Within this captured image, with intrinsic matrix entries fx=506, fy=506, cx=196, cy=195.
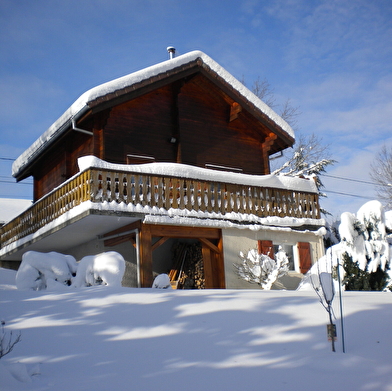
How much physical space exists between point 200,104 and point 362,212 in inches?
255

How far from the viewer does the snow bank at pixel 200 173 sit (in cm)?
1201

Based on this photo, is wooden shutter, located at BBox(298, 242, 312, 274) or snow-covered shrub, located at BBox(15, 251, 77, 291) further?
wooden shutter, located at BBox(298, 242, 312, 274)

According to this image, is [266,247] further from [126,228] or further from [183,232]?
[126,228]

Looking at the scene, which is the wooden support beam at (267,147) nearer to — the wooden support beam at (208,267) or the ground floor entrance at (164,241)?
the ground floor entrance at (164,241)

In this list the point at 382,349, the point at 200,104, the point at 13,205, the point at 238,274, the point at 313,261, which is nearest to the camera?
the point at 382,349

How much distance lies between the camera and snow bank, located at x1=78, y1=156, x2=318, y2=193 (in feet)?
39.4

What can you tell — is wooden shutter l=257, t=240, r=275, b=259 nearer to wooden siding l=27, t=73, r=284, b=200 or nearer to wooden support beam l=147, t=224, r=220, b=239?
wooden support beam l=147, t=224, r=220, b=239

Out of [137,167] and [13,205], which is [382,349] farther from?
[13,205]

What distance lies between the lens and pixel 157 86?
1452 cm

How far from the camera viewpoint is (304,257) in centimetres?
1516

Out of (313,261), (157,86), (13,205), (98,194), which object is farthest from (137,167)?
(13,205)

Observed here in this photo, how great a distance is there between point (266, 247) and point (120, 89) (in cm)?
592

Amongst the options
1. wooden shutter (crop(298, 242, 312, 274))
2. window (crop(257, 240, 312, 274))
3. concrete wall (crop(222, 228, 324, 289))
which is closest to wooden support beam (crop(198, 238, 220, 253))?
concrete wall (crop(222, 228, 324, 289))

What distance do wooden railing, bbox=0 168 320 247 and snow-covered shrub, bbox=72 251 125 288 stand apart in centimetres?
220
